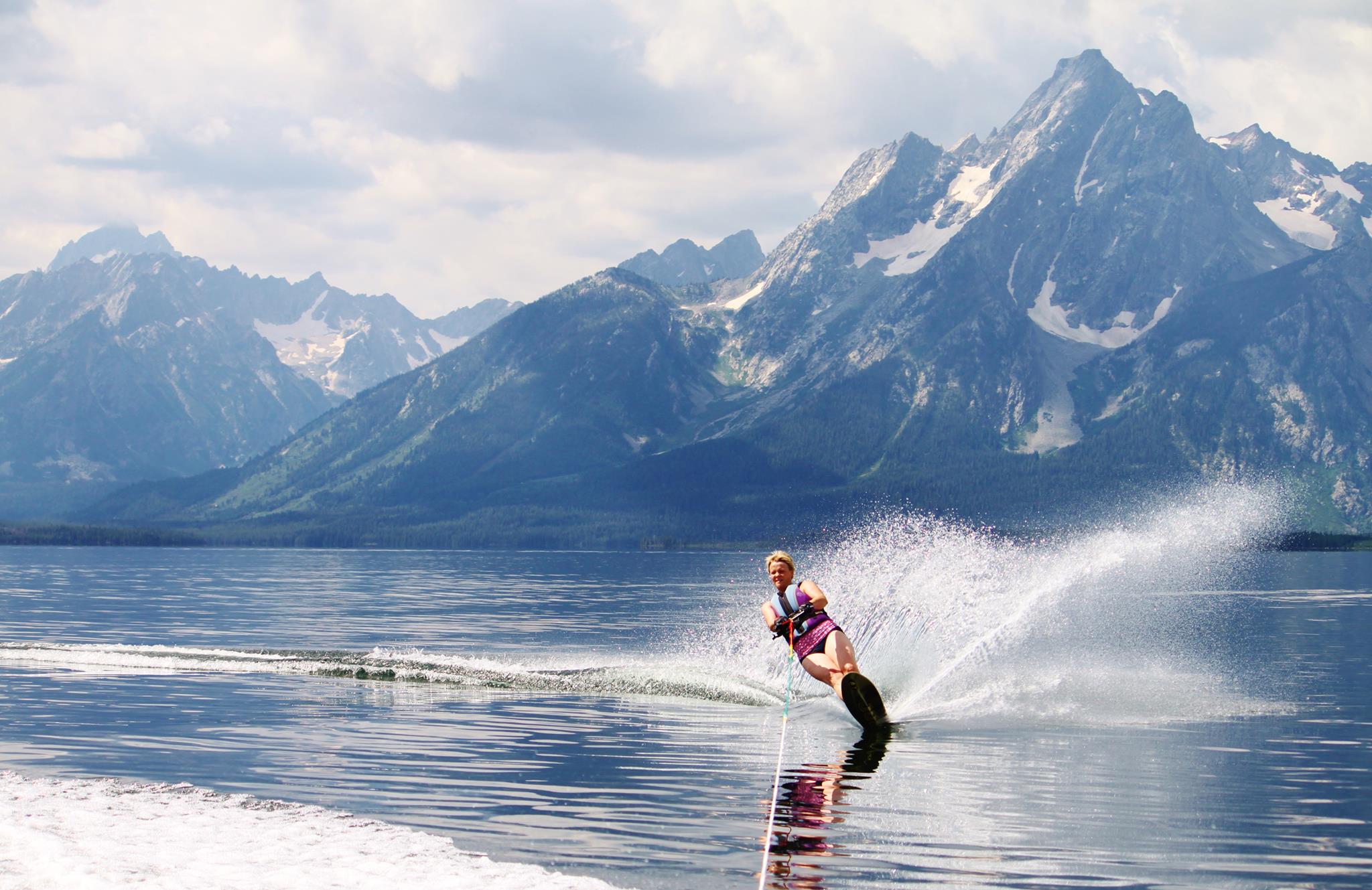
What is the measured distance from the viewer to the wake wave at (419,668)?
40375 mm

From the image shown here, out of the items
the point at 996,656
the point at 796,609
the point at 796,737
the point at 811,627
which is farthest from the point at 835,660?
the point at 996,656

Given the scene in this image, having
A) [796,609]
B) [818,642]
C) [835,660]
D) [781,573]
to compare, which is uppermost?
[781,573]

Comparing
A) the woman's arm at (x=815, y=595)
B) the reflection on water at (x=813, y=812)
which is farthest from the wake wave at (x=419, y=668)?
the reflection on water at (x=813, y=812)

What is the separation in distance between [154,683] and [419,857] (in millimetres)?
27526

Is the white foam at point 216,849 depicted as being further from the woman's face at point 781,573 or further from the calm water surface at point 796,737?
the woman's face at point 781,573

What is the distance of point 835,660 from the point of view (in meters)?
31.3

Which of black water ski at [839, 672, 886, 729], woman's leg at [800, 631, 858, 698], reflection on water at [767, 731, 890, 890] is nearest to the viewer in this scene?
reflection on water at [767, 731, 890, 890]

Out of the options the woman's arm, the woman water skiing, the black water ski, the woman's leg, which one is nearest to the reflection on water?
the black water ski

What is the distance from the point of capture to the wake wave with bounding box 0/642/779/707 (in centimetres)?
4038

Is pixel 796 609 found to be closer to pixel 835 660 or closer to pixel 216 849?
pixel 835 660

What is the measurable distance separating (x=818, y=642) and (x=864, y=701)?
1.71m

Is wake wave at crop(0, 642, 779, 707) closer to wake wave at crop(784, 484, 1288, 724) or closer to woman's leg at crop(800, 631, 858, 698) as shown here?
wake wave at crop(784, 484, 1288, 724)

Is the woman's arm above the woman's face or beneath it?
beneath

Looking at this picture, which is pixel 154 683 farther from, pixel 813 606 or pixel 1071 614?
pixel 1071 614
